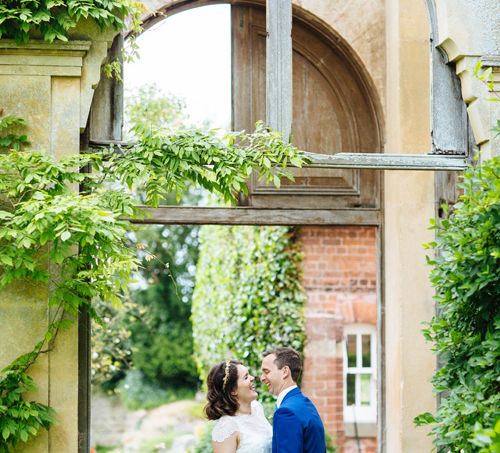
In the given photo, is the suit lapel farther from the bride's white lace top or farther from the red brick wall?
the red brick wall

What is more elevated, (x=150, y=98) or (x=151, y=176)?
(x=150, y=98)

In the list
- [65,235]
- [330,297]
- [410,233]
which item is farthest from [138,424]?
[65,235]

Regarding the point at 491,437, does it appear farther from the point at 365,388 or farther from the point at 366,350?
the point at 365,388

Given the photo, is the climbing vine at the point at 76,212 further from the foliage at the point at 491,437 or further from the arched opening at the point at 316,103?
the foliage at the point at 491,437

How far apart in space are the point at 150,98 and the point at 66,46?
3.76 meters

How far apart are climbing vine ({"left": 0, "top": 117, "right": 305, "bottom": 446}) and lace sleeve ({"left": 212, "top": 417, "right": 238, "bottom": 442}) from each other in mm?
1013

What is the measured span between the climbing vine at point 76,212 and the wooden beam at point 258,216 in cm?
161

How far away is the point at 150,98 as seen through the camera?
32.1 feet

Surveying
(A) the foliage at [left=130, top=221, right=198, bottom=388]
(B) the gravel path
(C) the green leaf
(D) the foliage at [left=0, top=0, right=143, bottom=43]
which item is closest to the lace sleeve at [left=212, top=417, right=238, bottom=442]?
(C) the green leaf

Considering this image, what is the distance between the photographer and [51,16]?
234 inches

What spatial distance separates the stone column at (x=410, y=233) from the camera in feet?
25.2

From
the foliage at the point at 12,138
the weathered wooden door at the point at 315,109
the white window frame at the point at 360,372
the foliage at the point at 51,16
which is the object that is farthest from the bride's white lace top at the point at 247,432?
the white window frame at the point at 360,372

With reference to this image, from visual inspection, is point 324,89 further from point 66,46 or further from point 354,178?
point 66,46

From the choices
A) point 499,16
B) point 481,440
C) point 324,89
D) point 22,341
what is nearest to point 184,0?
point 324,89
